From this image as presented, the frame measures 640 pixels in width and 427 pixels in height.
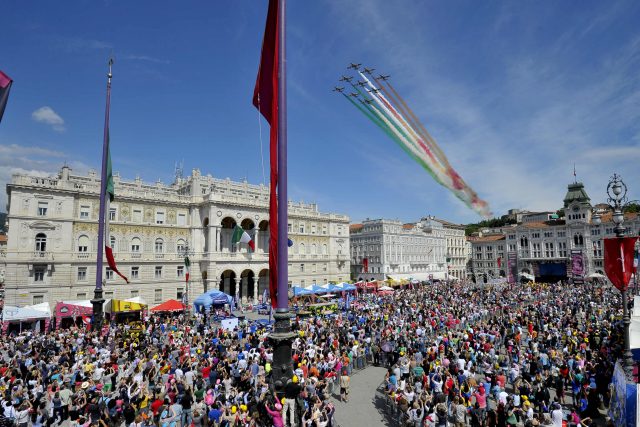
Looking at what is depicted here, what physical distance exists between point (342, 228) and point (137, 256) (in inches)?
1155

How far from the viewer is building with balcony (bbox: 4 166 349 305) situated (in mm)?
30203

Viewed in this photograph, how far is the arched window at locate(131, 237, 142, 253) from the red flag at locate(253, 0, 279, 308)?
101 ft

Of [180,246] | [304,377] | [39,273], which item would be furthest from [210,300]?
[304,377]

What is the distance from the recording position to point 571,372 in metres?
13.5

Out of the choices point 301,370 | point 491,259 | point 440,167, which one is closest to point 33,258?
point 301,370

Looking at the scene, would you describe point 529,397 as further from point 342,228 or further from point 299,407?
point 342,228

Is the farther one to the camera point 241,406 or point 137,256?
point 137,256

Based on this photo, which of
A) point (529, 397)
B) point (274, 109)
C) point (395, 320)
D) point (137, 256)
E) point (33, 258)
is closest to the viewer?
point (274, 109)

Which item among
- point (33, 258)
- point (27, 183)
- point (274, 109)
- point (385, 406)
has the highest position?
point (27, 183)

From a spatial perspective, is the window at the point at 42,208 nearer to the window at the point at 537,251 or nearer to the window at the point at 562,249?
the window at the point at 537,251

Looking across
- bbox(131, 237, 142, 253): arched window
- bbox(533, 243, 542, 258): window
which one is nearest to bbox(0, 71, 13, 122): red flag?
bbox(131, 237, 142, 253): arched window

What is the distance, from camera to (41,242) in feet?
Answer: 101

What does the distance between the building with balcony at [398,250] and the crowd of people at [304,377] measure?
43697mm

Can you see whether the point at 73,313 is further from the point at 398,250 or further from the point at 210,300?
the point at 398,250
